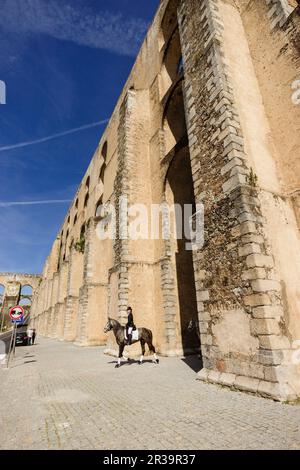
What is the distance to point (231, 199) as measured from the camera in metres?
5.79

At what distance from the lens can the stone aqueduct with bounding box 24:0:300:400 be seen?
5.02m

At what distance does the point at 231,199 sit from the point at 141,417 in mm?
4446

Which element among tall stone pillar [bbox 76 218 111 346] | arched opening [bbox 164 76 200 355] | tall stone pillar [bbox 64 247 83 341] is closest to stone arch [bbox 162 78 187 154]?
arched opening [bbox 164 76 200 355]

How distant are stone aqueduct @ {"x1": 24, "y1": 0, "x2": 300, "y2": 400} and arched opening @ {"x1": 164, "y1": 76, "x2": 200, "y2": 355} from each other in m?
0.05

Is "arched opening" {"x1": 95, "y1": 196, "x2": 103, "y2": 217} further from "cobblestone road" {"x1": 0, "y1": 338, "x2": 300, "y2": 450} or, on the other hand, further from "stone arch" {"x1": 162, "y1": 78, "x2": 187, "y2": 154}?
"cobblestone road" {"x1": 0, "y1": 338, "x2": 300, "y2": 450}

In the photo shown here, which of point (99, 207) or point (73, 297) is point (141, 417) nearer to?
point (99, 207)

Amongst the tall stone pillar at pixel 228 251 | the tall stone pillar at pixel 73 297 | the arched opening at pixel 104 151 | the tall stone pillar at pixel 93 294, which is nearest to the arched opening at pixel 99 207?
the tall stone pillar at pixel 93 294

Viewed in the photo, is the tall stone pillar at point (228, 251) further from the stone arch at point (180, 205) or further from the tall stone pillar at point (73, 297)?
the tall stone pillar at point (73, 297)

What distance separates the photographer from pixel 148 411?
4.00 metres

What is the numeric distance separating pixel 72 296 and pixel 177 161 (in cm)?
1470

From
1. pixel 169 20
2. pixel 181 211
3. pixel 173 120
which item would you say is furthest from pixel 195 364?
pixel 169 20

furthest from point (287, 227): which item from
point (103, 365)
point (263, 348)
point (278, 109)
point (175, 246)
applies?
point (103, 365)

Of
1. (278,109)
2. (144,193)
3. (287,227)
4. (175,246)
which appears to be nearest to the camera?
(287,227)
